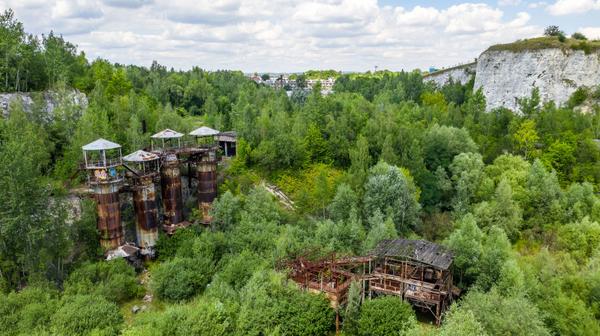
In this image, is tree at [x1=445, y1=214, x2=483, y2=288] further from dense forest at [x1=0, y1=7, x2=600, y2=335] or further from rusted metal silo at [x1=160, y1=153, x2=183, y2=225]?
rusted metal silo at [x1=160, y1=153, x2=183, y2=225]

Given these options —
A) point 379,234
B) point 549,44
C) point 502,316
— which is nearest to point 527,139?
point 549,44

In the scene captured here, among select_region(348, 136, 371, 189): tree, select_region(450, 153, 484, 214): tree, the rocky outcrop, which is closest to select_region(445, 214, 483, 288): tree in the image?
select_region(348, 136, 371, 189): tree

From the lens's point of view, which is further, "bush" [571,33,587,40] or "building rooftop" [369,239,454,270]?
"bush" [571,33,587,40]

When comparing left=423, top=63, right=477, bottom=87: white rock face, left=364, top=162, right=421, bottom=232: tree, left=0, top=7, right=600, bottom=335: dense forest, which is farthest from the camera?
left=423, top=63, right=477, bottom=87: white rock face

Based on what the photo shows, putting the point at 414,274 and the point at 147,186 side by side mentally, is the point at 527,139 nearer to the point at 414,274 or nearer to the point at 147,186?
the point at 414,274

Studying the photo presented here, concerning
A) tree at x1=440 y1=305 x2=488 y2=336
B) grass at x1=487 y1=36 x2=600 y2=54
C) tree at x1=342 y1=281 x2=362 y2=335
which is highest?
grass at x1=487 y1=36 x2=600 y2=54

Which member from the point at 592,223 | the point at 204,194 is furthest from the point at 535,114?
the point at 204,194
